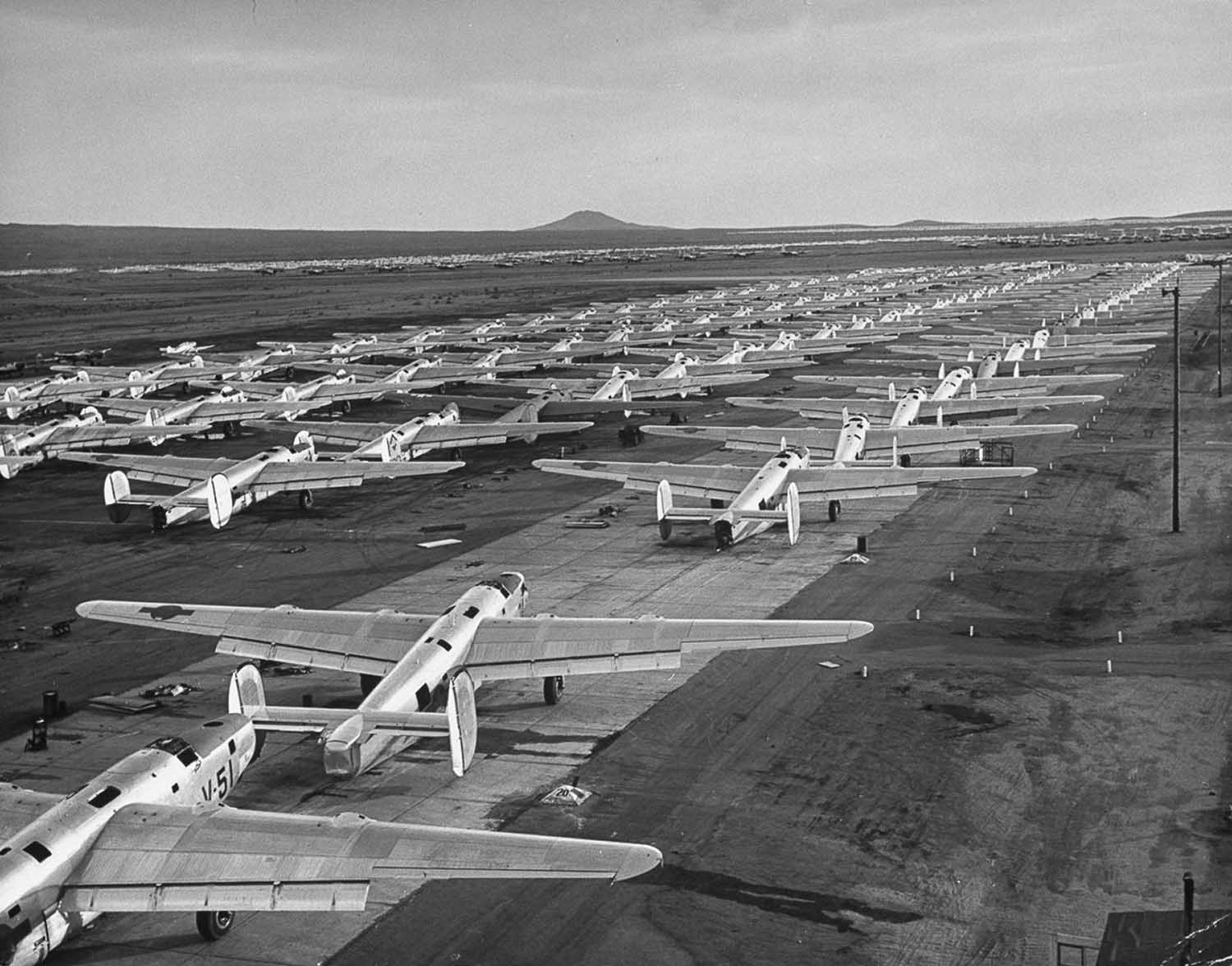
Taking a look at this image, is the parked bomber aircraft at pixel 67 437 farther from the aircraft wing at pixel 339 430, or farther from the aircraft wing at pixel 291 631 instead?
the aircraft wing at pixel 291 631

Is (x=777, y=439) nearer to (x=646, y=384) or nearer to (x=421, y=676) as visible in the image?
(x=646, y=384)

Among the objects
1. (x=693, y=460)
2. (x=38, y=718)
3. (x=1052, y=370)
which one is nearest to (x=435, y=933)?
(x=38, y=718)

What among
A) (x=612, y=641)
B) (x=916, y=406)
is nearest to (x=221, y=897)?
(x=612, y=641)

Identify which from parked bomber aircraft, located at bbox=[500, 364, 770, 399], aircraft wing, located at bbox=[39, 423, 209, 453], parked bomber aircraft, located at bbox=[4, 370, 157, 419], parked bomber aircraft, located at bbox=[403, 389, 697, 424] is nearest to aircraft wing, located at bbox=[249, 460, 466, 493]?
aircraft wing, located at bbox=[39, 423, 209, 453]

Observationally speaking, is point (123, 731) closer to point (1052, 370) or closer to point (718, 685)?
point (718, 685)

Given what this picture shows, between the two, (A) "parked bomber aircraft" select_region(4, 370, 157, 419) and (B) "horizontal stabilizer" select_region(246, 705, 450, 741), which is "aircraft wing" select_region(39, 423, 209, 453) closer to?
(A) "parked bomber aircraft" select_region(4, 370, 157, 419)
